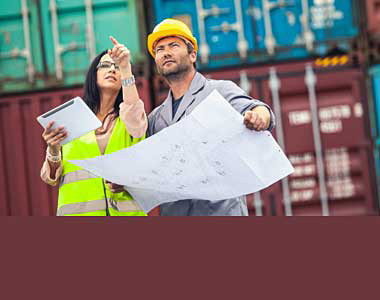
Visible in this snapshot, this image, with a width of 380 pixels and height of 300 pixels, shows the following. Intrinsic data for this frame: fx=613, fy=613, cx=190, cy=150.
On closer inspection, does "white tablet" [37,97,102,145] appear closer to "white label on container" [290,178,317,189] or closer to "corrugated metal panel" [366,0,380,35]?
"white label on container" [290,178,317,189]

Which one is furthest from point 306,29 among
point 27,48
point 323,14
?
point 27,48

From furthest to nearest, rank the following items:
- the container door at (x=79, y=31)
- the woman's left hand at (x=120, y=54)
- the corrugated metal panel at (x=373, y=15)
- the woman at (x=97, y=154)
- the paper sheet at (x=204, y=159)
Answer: the container door at (x=79, y=31)
the corrugated metal panel at (x=373, y=15)
the woman at (x=97, y=154)
the woman's left hand at (x=120, y=54)
the paper sheet at (x=204, y=159)

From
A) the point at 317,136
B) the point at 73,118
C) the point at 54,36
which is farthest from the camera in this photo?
the point at 54,36

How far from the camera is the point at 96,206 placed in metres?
2.25

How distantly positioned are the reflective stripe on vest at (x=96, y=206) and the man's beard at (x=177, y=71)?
47cm

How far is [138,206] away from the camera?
2242 mm

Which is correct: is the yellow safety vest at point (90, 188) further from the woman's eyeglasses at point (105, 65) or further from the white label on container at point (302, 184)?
the white label on container at point (302, 184)

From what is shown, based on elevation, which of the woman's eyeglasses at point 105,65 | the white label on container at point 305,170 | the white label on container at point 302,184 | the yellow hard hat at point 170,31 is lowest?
the white label on container at point 302,184

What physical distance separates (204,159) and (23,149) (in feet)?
16.2

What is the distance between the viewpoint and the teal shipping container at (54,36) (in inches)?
259

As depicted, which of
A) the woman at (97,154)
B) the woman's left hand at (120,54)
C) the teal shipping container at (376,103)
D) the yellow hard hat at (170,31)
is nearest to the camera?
the woman's left hand at (120,54)

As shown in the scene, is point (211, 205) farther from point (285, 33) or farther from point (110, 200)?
point (285, 33)

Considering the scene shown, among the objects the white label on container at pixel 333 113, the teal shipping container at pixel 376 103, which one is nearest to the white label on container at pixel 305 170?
the white label on container at pixel 333 113

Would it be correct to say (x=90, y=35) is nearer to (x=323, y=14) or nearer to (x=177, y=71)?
(x=323, y=14)
